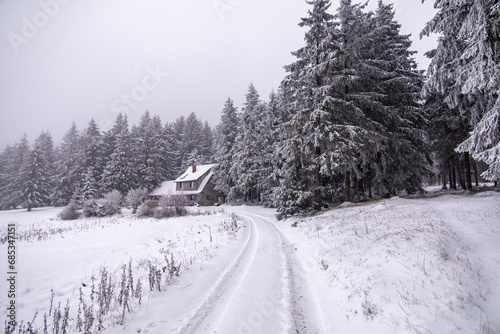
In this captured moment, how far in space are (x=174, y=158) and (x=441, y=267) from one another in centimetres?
6465

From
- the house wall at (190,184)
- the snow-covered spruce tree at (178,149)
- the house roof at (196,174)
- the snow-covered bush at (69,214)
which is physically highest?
the snow-covered spruce tree at (178,149)

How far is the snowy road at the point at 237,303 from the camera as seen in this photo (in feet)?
14.6

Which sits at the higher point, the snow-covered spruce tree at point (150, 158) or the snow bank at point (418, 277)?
the snow-covered spruce tree at point (150, 158)

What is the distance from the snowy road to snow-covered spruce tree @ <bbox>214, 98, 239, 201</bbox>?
35256mm

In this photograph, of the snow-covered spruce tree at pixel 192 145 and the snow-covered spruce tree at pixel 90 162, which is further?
the snow-covered spruce tree at pixel 192 145

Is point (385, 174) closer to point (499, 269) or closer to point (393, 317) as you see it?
point (499, 269)

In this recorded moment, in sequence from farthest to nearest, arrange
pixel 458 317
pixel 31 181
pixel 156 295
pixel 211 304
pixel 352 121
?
pixel 31 181 → pixel 352 121 → pixel 156 295 → pixel 211 304 → pixel 458 317

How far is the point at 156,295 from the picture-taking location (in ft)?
19.0

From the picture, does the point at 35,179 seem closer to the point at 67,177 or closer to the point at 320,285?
the point at 67,177

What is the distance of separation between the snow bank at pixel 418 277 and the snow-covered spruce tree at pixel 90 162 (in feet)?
164

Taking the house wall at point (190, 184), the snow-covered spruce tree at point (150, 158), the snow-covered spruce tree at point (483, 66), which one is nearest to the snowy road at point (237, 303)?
the snow-covered spruce tree at point (483, 66)

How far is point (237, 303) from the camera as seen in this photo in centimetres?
523

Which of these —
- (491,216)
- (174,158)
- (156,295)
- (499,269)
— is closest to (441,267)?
(499,269)

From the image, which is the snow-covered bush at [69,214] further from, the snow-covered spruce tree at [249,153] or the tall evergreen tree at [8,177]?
the tall evergreen tree at [8,177]
